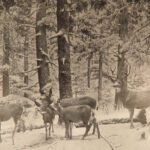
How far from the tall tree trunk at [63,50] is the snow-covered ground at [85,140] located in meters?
1.54

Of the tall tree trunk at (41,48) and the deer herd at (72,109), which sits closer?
the deer herd at (72,109)

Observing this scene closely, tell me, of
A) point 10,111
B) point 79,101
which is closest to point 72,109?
point 79,101

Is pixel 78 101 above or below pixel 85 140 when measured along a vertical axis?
above

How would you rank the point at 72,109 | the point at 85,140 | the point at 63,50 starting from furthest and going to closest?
the point at 63,50 < the point at 72,109 < the point at 85,140

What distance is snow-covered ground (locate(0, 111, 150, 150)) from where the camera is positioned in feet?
A: 25.8

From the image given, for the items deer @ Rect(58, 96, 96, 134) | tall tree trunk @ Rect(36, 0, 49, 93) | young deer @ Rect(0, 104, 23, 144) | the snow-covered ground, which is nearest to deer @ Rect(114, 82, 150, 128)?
the snow-covered ground

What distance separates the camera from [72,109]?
877 centimetres

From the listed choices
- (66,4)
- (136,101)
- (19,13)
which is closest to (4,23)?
(19,13)

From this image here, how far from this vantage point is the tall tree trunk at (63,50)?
11.9 m

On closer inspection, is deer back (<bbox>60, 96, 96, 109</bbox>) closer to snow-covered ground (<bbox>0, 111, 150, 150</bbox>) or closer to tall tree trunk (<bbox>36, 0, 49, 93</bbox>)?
snow-covered ground (<bbox>0, 111, 150, 150</bbox>)

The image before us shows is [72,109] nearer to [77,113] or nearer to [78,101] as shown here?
[77,113]

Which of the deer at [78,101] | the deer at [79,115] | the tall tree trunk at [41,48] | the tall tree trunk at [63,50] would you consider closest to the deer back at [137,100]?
the deer at [78,101]

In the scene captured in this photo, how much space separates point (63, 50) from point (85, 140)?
4347 mm

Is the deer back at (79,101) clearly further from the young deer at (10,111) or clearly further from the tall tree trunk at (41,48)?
the tall tree trunk at (41,48)
